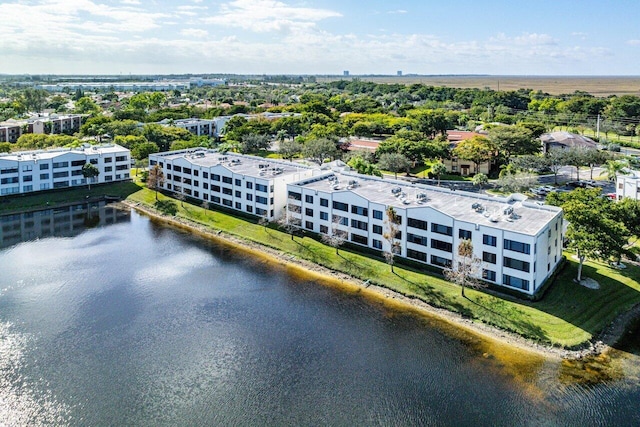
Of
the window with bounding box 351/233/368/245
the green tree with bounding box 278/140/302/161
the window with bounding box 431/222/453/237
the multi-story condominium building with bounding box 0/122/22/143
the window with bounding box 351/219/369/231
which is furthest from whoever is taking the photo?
the multi-story condominium building with bounding box 0/122/22/143

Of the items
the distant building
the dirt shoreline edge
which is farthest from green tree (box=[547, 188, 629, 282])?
the distant building

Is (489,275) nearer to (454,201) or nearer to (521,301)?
(521,301)

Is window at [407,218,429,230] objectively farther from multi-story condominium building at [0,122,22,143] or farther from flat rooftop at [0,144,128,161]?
multi-story condominium building at [0,122,22,143]

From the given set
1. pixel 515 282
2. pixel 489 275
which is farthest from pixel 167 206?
pixel 515 282

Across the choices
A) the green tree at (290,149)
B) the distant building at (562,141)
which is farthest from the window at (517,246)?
the distant building at (562,141)

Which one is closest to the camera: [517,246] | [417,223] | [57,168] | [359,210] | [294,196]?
[517,246]

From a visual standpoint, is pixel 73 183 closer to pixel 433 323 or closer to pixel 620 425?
pixel 433 323
